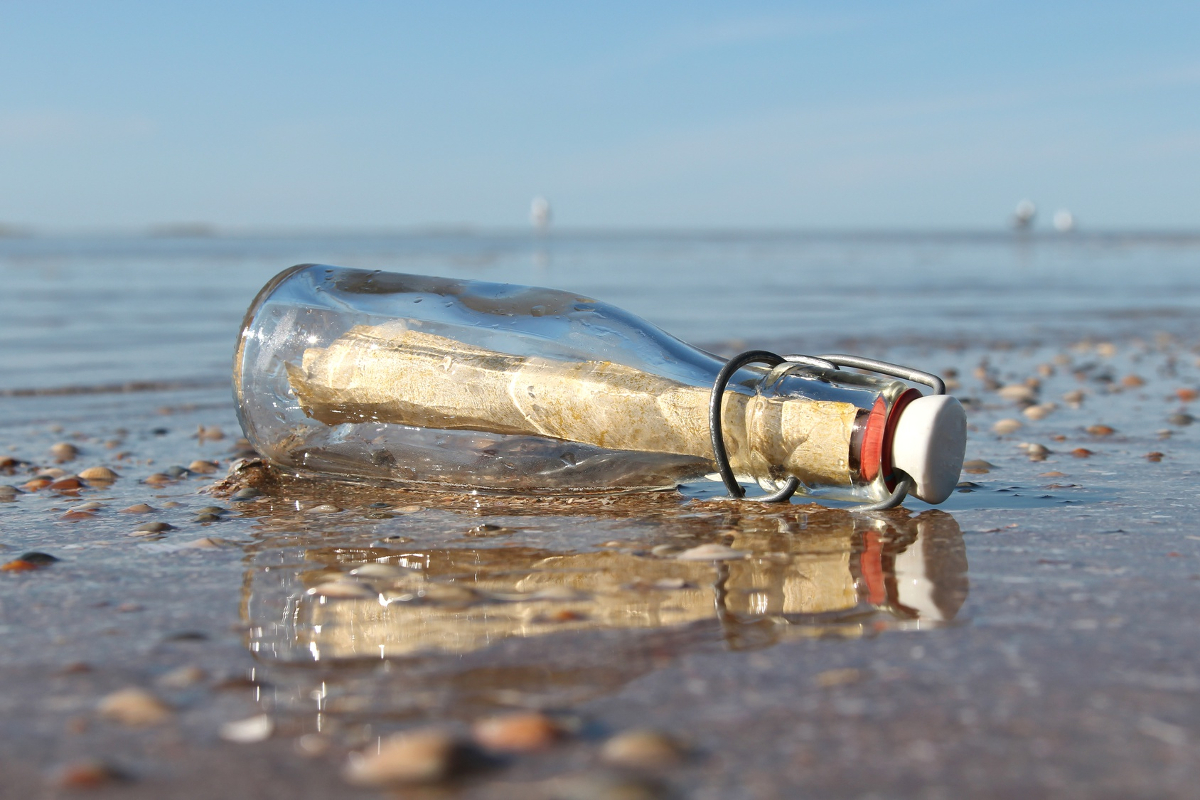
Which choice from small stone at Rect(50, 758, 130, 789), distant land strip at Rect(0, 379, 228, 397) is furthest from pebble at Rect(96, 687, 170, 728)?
distant land strip at Rect(0, 379, 228, 397)

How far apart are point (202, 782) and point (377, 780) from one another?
19cm

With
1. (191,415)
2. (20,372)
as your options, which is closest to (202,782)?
(191,415)

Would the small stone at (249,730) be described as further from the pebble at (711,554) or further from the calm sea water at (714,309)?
the calm sea water at (714,309)

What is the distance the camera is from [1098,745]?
3.56ft

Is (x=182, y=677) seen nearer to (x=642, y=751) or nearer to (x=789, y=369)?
(x=642, y=751)

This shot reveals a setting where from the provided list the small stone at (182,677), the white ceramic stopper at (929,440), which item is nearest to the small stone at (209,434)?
the small stone at (182,677)

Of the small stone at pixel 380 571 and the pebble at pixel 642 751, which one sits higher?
the pebble at pixel 642 751

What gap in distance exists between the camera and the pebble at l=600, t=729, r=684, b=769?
1.07 meters

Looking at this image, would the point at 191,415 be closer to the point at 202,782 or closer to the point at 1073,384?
the point at 202,782

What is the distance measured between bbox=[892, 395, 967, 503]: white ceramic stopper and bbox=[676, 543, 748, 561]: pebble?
1.20 feet

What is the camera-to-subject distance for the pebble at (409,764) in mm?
1041

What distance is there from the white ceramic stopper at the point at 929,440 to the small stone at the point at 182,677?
4.26 feet

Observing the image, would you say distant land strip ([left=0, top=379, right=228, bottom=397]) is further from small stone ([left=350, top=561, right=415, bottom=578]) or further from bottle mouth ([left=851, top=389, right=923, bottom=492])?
bottle mouth ([left=851, top=389, right=923, bottom=492])

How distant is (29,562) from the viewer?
1950mm
